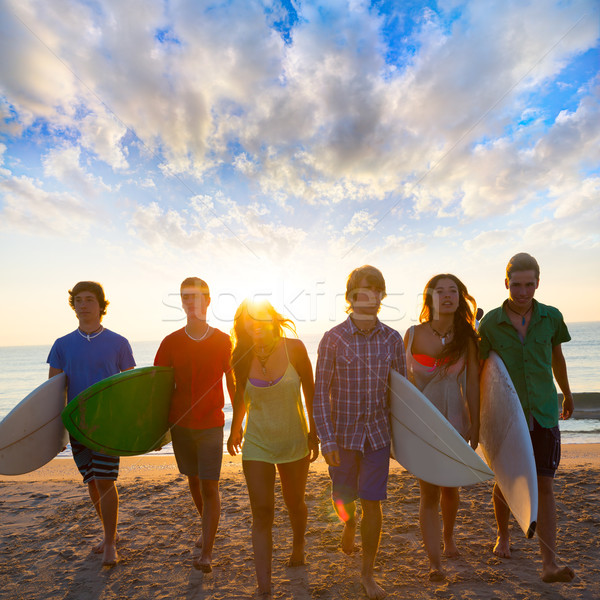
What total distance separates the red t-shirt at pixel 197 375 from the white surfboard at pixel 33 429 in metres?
0.84

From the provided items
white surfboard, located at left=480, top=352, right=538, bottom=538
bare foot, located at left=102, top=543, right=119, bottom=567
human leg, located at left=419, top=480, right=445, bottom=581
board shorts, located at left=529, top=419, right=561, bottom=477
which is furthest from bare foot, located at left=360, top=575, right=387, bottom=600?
bare foot, located at left=102, top=543, right=119, bottom=567

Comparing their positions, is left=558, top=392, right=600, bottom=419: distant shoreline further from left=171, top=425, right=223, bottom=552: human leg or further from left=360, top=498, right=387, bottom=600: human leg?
left=171, top=425, right=223, bottom=552: human leg

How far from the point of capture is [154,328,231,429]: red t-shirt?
249cm

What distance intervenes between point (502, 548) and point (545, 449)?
74 centimetres

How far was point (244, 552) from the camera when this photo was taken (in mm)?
2717

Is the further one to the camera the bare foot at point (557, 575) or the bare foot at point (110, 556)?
the bare foot at point (110, 556)

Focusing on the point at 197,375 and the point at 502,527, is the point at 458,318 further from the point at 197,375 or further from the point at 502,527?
the point at 197,375

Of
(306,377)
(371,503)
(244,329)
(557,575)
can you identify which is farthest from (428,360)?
(557,575)

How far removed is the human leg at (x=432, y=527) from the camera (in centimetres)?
229

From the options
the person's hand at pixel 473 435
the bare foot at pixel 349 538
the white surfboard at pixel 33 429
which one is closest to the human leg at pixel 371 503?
the bare foot at pixel 349 538

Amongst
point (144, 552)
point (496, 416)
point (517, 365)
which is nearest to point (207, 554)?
point (144, 552)

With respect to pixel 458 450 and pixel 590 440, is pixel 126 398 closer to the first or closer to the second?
pixel 458 450

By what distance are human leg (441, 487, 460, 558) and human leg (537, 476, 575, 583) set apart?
46 centimetres

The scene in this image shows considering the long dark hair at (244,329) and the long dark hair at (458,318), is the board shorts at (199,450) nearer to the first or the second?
the long dark hair at (244,329)
